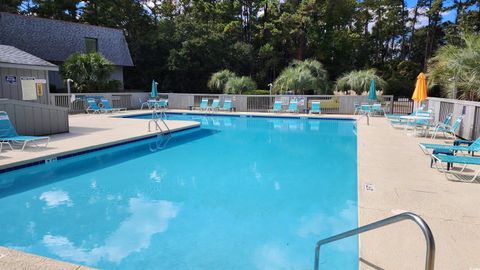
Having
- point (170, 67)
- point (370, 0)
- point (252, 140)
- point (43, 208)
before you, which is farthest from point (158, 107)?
point (370, 0)

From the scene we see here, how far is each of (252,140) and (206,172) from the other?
4082 millimetres

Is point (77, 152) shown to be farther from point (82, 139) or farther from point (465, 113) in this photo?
point (465, 113)

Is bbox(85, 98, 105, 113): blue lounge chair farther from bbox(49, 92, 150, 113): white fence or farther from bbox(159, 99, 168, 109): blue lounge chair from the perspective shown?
bbox(159, 99, 168, 109): blue lounge chair

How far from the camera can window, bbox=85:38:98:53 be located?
24.2m

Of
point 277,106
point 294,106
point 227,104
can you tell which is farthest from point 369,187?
point 227,104

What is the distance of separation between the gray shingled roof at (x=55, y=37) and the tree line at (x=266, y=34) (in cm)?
295

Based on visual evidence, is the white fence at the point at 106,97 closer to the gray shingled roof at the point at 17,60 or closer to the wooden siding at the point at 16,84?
the wooden siding at the point at 16,84

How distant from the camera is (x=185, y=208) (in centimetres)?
510

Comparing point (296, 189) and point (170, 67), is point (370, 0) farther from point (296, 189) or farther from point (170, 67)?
point (296, 189)

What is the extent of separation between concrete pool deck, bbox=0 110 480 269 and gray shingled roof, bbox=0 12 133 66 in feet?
50.8

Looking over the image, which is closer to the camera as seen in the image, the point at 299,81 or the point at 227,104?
the point at 227,104

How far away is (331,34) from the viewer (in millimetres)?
29328

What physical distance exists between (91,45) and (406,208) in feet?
82.0

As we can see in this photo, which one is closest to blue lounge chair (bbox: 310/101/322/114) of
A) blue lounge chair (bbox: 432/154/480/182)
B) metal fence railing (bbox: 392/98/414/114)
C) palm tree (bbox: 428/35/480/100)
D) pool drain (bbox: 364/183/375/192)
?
metal fence railing (bbox: 392/98/414/114)
